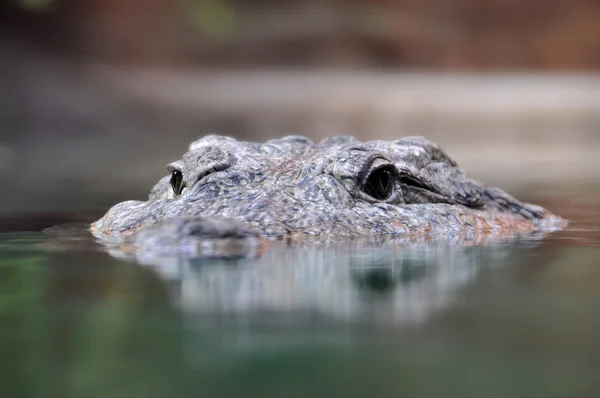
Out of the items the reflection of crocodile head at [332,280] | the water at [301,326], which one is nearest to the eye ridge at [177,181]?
the reflection of crocodile head at [332,280]

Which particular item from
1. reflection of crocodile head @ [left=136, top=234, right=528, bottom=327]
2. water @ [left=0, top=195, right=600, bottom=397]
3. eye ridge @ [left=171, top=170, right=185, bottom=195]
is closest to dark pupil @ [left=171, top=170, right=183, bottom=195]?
eye ridge @ [left=171, top=170, right=185, bottom=195]

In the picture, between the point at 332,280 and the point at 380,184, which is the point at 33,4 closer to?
the point at 380,184

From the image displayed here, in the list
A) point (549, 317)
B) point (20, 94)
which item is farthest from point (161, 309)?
point (20, 94)

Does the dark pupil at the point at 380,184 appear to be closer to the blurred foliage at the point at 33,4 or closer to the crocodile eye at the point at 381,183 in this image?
the crocodile eye at the point at 381,183

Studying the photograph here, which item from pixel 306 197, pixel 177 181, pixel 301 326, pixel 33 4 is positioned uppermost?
pixel 33 4

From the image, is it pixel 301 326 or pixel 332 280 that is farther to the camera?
pixel 332 280

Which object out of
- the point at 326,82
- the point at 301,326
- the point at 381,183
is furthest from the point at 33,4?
the point at 301,326

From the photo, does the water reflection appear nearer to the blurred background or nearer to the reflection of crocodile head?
the reflection of crocodile head
